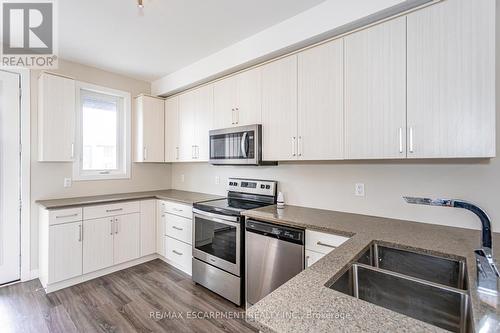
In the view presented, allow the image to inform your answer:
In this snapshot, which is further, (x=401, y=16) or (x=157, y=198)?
(x=157, y=198)

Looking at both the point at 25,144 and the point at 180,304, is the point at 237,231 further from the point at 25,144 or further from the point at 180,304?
the point at 25,144

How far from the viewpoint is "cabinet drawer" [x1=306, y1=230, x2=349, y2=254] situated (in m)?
1.72

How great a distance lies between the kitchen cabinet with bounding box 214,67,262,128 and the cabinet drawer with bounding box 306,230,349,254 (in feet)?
4.11

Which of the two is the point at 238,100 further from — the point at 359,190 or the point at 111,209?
the point at 111,209

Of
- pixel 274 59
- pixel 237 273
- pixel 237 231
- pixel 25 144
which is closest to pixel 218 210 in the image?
pixel 237 231

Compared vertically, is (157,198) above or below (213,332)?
above

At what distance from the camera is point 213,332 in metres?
2.00

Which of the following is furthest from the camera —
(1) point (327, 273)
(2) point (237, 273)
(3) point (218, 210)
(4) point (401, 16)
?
(3) point (218, 210)

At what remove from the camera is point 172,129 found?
12.1ft

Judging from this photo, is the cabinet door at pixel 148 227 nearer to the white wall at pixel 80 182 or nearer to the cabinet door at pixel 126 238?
the cabinet door at pixel 126 238

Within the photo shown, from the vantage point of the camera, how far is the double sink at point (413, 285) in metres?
0.95

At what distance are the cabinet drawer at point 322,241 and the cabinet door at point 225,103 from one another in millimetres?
1504

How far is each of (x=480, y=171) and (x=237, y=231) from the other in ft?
6.29

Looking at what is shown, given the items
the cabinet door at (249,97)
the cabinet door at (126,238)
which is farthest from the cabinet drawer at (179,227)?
the cabinet door at (249,97)
